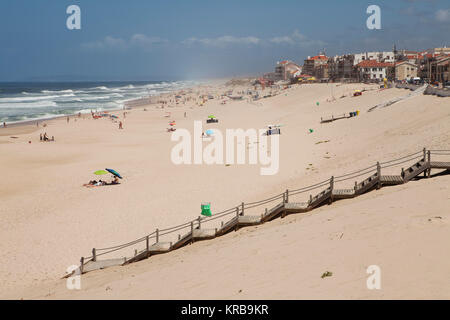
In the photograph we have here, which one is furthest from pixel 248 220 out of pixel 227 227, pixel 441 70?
pixel 441 70

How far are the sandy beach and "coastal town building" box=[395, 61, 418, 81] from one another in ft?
178

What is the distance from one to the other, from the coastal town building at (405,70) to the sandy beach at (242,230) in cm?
5416

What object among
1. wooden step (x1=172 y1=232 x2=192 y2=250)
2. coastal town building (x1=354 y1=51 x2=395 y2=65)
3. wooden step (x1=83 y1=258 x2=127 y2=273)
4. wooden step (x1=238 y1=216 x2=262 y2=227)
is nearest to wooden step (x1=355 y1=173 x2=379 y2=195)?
wooden step (x1=238 y1=216 x2=262 y2=227)

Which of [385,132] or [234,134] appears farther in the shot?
[234,134]

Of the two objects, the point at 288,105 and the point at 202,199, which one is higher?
the point at 288,105

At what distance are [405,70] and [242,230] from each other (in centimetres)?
8347

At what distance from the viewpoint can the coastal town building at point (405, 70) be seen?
8500 cm

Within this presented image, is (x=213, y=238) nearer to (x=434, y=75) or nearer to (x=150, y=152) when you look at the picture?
(x=150, y=152)

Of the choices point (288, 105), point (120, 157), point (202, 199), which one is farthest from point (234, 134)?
point (288, 105)

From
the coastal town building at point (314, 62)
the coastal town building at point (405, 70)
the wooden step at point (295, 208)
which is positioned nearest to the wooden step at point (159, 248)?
the wooden step at point (295, 208)

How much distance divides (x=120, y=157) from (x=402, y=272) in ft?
91.4

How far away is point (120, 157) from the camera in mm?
32688

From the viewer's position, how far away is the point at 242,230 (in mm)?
13711

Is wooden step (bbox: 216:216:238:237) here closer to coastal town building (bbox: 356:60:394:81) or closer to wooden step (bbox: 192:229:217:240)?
wooden step (bbox: 192:229:217:240)
